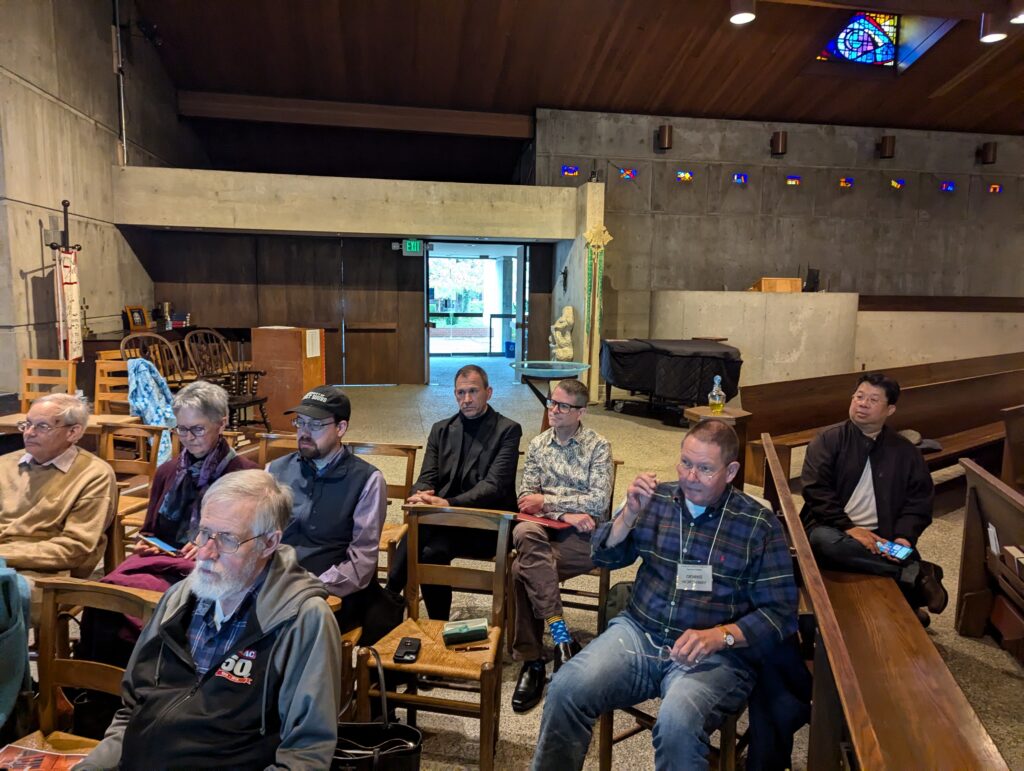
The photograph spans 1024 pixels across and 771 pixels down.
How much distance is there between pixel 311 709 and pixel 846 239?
11.7 meters

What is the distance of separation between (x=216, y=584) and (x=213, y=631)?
120 mm

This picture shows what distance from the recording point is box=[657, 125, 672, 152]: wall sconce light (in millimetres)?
10234

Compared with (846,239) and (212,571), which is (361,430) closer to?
(212,571)

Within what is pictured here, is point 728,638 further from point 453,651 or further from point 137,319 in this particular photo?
point 137,319

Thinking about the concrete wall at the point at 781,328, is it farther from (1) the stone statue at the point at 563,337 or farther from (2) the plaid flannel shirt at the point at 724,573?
(2) the plaid flannel shirt at the point at 724,573

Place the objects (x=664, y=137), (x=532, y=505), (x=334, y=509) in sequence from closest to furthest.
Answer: (x=334, y=509), (x=532, y=505), (x=664, y=137)

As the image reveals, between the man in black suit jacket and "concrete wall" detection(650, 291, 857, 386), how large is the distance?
6.55m

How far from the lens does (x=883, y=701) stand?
1.79m

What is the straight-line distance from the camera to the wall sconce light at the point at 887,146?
35.3 ft

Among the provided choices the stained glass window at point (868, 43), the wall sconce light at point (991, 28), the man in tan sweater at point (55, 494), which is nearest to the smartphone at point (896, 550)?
the man in tan sweater at point (55, 494)

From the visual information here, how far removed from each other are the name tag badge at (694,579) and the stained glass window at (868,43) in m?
10.2

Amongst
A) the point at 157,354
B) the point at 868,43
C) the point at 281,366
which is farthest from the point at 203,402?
the point at 868,43

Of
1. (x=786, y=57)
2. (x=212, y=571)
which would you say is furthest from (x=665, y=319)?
(x=212, y=571)

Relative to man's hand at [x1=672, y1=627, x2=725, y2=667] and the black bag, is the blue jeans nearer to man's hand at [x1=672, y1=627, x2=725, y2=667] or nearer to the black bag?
man's hand at [x1=672, y1=627, x2=725, y2=667]
